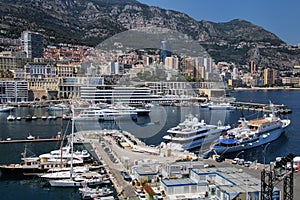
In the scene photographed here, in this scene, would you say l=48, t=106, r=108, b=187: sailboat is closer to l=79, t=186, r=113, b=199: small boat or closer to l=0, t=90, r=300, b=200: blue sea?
l=0, t=90, r=300, b=200: blue sea

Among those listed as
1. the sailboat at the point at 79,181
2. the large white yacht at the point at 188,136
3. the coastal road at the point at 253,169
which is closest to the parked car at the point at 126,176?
the sailboat at the point at 79,181

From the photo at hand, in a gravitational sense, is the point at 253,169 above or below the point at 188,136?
below

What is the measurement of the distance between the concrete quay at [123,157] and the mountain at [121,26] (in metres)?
33.6

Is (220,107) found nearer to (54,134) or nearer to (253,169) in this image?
(54,134)

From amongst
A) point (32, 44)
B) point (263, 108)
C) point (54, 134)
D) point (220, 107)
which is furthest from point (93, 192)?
point (32, 44)

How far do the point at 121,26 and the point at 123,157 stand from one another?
51212 millimetres

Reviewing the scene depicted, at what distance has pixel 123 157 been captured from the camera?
30.7 feet

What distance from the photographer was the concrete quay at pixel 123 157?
24.1 feet

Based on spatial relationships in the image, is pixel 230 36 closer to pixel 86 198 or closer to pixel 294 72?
pixel 294 72

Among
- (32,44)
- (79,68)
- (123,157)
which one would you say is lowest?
(123,157)

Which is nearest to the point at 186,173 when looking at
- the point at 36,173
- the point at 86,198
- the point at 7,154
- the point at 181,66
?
the point at 86,198

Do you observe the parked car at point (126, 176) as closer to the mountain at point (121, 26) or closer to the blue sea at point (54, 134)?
the blue sea at point (54, 134)

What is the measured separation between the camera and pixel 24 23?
147 ft

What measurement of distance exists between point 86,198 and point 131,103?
642 inches
